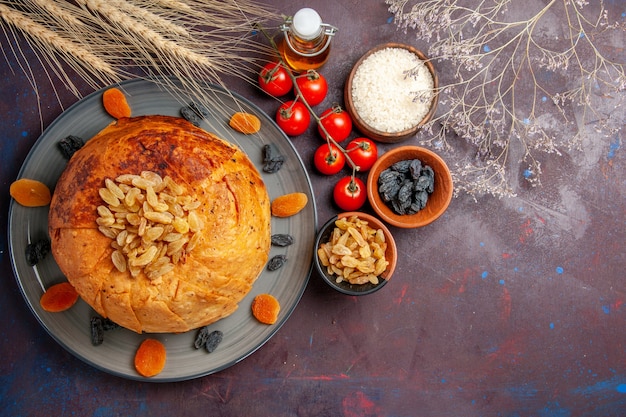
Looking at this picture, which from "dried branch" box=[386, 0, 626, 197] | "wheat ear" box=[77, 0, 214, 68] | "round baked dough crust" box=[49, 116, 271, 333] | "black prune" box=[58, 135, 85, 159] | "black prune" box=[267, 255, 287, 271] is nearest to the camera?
"round baked dough crust" box=[49, 116, 271, 333]

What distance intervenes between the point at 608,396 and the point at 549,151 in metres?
1.64

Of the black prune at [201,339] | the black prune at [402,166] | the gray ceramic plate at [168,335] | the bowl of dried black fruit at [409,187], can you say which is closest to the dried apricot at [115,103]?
the gray ceramic plate at [168,335]

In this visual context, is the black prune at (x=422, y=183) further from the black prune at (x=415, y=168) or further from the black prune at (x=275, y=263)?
the black prune at (x=275, y=263)

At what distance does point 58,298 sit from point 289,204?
1.39 m

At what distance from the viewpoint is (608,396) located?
3365 millimetres

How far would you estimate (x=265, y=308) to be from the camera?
9.84 ft

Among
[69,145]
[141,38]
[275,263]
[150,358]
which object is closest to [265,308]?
[275,263]

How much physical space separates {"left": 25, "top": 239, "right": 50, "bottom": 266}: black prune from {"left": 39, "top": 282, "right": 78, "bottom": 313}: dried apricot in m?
0.18

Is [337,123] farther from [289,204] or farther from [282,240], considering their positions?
[282,240]

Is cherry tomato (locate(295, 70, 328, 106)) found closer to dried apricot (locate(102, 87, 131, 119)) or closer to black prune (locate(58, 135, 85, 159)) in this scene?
dried apricot (locate(102, 87, 131, 119))

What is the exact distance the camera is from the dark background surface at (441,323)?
10.6ft

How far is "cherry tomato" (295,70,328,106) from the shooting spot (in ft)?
10.2

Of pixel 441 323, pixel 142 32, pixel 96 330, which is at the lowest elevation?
pixel 441 323

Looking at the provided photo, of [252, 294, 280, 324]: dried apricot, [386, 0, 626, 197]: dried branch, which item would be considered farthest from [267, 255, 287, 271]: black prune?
[386, 0, 626, 197]: dried branch
